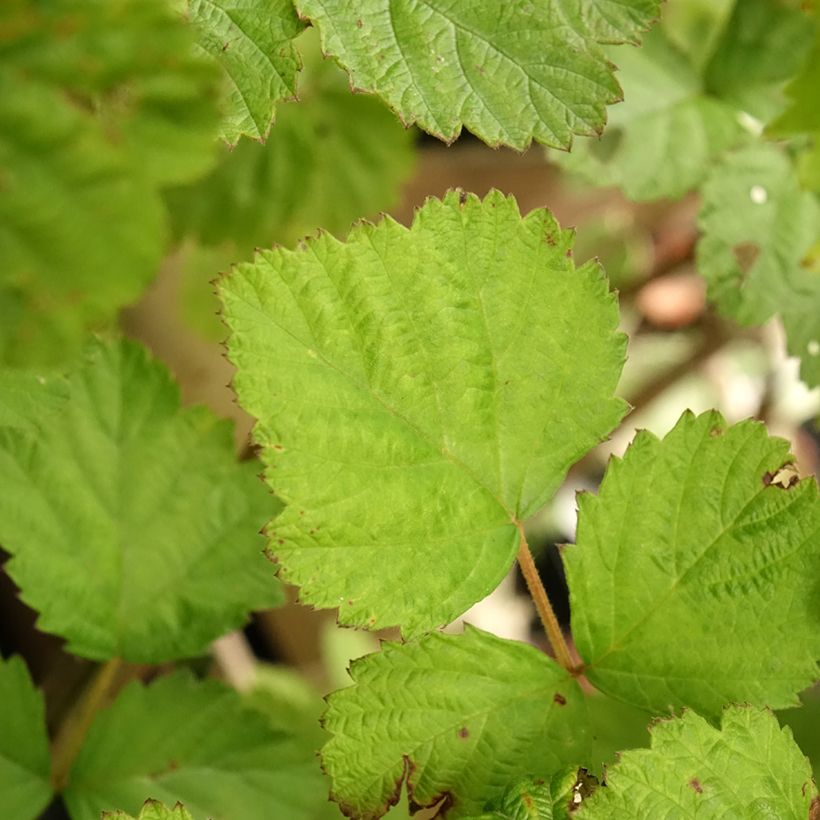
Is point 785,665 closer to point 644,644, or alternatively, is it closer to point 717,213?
point 644,644

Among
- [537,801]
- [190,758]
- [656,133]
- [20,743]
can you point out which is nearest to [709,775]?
[537,801]

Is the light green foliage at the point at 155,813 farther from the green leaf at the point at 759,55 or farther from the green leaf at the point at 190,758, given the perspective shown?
the green leaf at the point at 759,55

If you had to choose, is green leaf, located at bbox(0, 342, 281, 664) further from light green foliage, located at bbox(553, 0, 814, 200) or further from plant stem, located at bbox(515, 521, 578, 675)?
light green foliage, located at bbox(553, 0, 814, 200)

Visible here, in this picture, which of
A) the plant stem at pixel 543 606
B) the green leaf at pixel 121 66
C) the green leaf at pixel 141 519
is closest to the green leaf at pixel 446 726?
the plant stem at pixel 543 606

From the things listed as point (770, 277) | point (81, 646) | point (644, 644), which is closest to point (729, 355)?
point (770, 277)

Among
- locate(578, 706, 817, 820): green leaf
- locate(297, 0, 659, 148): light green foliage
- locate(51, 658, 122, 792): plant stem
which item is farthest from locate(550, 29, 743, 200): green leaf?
locate(51, 658, 122, 792): plant stem
